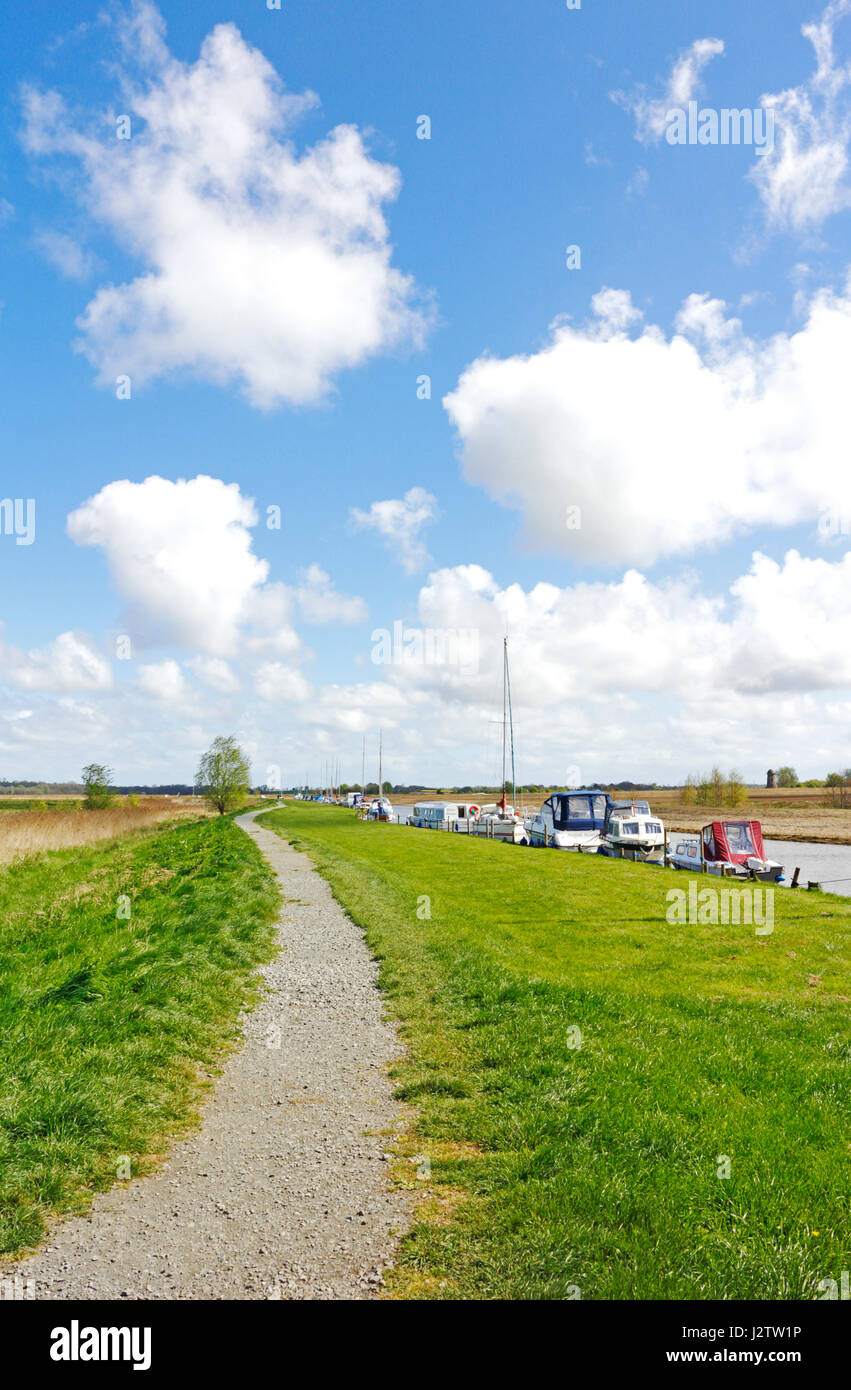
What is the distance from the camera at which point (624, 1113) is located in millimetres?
6145

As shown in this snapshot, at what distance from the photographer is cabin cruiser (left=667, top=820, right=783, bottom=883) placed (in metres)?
29.0

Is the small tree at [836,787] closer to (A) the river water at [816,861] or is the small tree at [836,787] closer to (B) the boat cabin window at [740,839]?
(A) the river water at [816,861]

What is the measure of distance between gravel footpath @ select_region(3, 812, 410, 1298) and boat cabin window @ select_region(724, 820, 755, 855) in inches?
1001

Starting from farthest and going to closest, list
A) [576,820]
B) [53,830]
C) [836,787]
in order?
[836,787], [576,820], [53,830]

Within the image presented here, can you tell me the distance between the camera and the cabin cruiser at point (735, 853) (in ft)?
95.2

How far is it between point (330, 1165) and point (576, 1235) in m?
1.96

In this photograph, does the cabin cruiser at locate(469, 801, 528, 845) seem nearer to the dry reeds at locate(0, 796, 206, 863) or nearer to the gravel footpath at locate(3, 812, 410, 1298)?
the dry reeds at locate(0, 796, 206, 863)

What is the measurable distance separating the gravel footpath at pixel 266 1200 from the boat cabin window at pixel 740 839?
2543 cm

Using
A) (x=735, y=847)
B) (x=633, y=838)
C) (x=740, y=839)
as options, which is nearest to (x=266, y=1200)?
(x=735, y=847)

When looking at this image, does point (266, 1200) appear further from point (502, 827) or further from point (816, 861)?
point (816, 861)

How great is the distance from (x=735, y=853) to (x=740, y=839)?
76 centimetres

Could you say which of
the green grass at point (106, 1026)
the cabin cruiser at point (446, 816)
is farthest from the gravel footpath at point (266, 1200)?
the cabin cruiser at point (446, 816)
